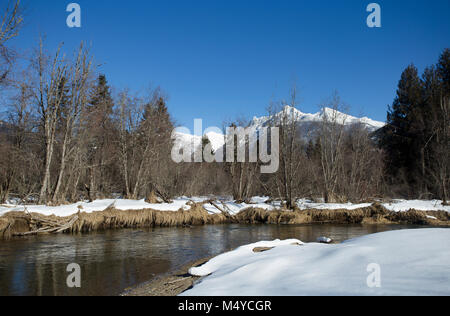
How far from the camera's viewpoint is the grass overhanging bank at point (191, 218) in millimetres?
13531

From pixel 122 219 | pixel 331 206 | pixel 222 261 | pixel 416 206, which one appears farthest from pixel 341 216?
pixel 222 261

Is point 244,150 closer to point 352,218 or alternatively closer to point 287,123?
point 287,123

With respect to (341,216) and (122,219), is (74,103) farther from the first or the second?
(341,216)

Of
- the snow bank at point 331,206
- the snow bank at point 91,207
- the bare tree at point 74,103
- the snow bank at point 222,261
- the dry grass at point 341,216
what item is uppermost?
the bare tree at point 74,103

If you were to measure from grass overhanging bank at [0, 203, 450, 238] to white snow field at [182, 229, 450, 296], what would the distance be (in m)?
10.5

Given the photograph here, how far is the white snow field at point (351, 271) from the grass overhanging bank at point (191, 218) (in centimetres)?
1053

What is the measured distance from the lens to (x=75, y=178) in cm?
2123

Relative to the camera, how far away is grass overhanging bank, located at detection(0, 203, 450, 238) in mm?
13531

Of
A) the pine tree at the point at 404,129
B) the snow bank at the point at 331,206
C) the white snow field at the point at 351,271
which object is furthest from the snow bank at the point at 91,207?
the pine tree at the point at 404,129

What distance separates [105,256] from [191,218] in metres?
9.25

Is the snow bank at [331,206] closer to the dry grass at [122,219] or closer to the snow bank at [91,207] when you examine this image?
the dry grass at [122,219]

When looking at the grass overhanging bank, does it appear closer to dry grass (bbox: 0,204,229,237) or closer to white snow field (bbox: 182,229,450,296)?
dry grass (bbox: 0,204,229,237)

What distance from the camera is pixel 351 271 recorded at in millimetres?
4812

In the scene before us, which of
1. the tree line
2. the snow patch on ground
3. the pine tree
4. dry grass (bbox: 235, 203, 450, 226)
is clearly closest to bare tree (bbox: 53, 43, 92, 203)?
the tree line
